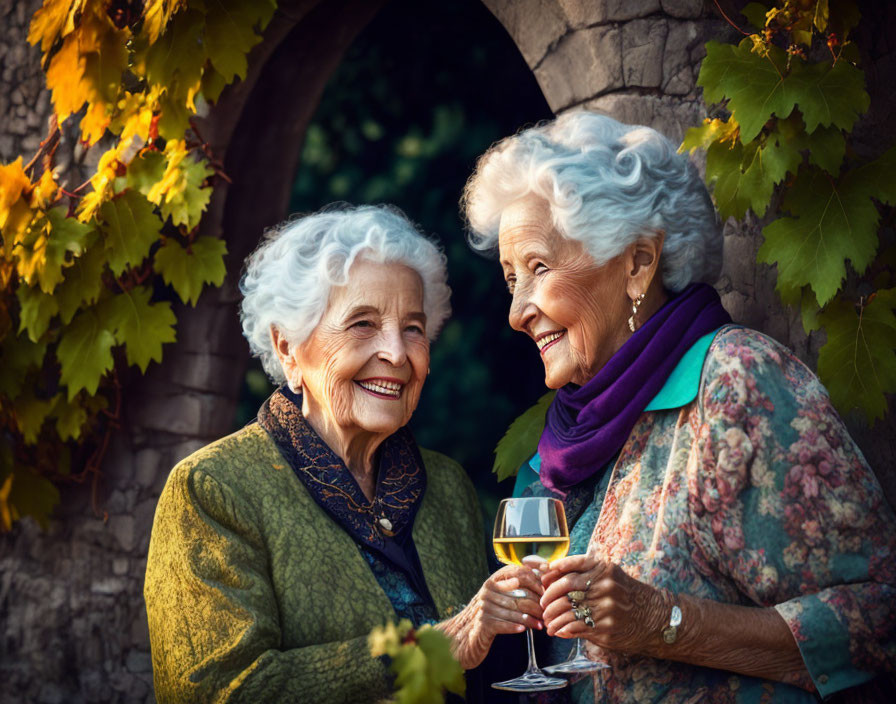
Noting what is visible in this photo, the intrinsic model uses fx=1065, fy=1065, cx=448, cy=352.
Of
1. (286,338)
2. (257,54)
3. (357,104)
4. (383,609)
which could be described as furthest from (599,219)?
(357,104)

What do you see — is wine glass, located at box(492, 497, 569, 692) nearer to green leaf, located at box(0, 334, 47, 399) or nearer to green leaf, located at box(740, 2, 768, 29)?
green leaf, located at box(740, 2, 768, 29)

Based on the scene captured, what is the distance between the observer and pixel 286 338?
2875 millimetres

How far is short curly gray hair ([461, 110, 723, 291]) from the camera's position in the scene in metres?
2.56

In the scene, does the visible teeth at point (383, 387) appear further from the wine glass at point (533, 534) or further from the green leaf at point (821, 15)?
the green leaf at point (821, 15)

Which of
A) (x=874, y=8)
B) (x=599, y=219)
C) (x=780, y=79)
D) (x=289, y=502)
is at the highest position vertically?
(x=874, y=8)

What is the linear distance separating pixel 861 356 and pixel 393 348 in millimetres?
1193

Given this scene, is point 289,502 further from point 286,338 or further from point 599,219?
point 599,219

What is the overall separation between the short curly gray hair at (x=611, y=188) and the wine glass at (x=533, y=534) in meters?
0.69

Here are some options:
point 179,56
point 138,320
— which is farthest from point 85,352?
point 179,56

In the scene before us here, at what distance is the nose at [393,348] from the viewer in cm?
279

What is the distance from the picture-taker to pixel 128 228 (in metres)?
3.56

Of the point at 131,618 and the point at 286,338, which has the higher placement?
the point at 286,338

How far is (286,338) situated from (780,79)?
1.45 m

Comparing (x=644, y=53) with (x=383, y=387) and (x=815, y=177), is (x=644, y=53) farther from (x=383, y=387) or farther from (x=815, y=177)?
(x=383, y=387)
